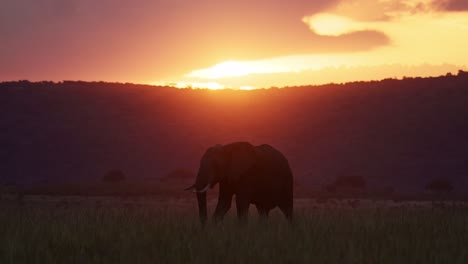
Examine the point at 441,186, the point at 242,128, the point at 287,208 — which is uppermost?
the point at 287,208

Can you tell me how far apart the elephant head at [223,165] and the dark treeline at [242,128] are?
113ft

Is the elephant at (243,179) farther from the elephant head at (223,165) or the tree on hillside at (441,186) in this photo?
the tree on hillside at (441,186)

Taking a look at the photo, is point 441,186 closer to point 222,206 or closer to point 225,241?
point 222,206

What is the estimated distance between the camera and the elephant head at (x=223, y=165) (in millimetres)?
13992

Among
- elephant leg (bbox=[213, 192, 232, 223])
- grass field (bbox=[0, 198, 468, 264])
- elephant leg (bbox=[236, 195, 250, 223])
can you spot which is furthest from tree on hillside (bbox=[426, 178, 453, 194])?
grass field (bbox=[0, 198, 468, 264])

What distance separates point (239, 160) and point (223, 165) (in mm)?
309

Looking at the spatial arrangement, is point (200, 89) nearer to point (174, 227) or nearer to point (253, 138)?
point (253, 138)

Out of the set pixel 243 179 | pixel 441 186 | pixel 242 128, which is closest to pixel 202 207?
pixel 243 179

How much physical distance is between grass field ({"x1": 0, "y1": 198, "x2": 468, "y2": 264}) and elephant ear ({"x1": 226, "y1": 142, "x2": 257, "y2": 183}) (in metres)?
2.52

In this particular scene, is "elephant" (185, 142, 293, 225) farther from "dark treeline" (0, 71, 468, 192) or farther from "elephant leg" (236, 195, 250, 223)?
"dark treeline" (0, 71, 468, 192)

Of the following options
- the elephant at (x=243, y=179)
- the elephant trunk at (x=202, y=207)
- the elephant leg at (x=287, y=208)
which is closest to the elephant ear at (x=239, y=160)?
the elephant at (x=243, y=179)

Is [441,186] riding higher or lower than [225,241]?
lower

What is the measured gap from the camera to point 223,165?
14398mm

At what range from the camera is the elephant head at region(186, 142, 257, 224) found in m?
14.0
